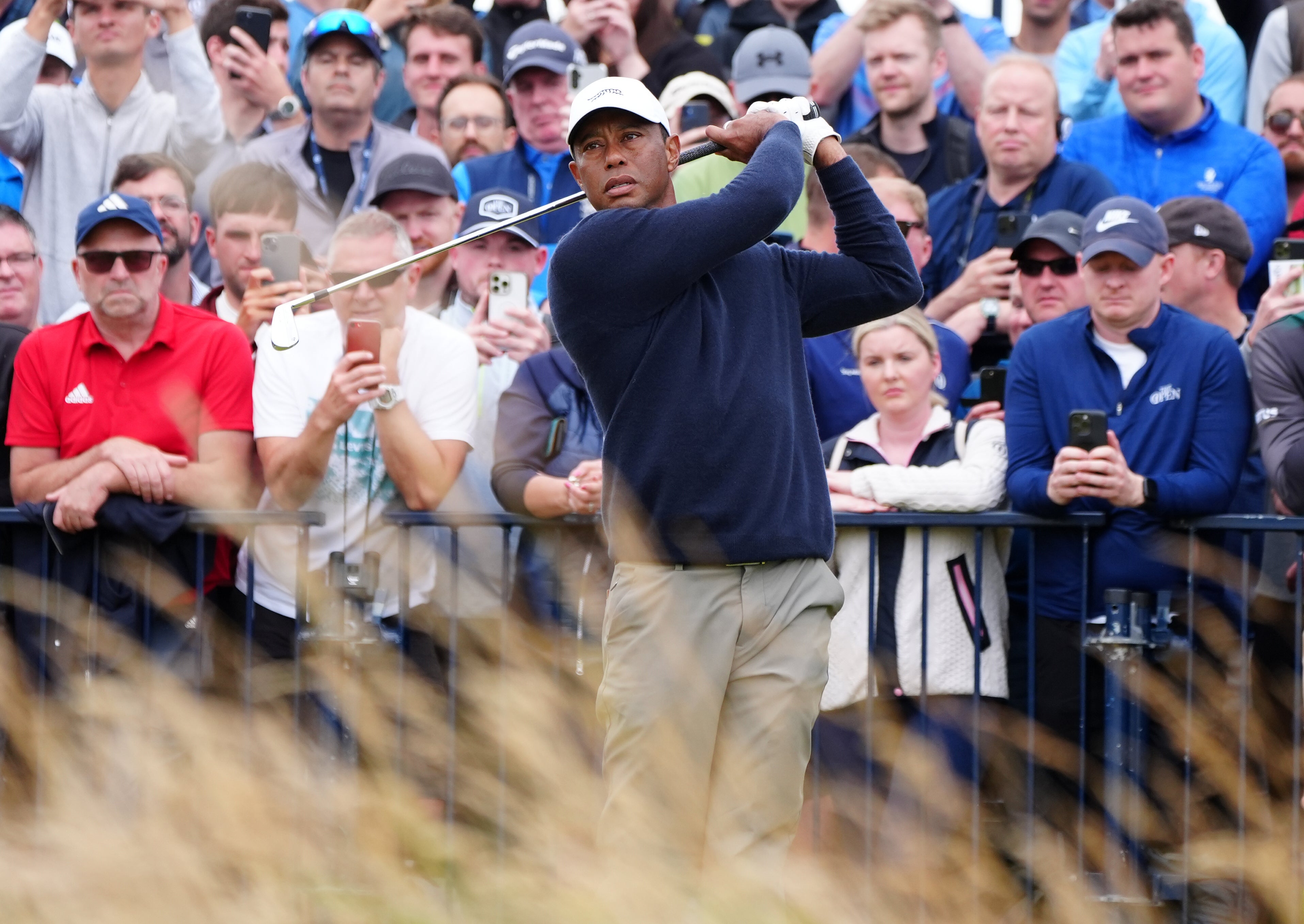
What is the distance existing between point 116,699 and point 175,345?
2.08 m

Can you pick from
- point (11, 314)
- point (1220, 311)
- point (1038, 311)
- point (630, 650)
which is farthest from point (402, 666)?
point (1220, 311)

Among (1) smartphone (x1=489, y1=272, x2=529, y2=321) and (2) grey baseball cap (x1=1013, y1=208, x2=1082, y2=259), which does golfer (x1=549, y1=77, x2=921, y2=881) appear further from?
(2) grey baseball cap (x1=1013, y1=208, x2=1082, y2=259)

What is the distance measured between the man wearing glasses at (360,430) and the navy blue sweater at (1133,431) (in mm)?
1991

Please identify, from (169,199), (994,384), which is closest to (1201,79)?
(994,384)

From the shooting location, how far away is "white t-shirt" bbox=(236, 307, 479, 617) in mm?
6242

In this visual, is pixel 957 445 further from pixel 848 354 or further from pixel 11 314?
pixel 11 314

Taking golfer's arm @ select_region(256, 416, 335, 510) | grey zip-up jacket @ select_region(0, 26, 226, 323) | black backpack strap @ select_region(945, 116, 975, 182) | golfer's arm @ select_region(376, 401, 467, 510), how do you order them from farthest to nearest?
black backpack strap @ select_region(945, 116, 975, 182) → grey zip-up jacket @ select_region(0, 26, 226, 323) → golfer's arm @ select_region(376, 401, 467, 510) → golfer's arm @ select_region(256, 416, 335, 510)

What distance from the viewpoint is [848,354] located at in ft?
23.0

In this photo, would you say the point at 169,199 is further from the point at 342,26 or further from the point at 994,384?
the point at 994,384

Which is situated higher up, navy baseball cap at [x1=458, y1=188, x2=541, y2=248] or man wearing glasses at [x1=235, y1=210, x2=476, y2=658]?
navy baseball cap at [x1=458, y1=188, x2=541, y2=248]

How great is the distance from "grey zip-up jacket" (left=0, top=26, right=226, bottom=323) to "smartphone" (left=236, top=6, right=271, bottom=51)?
A: 0.47 meters

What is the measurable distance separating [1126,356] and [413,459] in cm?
253

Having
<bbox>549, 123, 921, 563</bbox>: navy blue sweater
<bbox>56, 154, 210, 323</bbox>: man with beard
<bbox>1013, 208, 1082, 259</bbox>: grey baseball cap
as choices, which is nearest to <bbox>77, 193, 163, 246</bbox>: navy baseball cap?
<bbox>56, 154, 210, 323</bbox>: man with beard

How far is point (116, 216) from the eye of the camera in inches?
257
